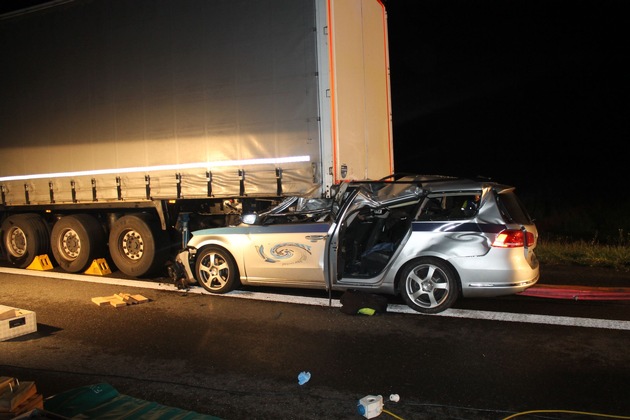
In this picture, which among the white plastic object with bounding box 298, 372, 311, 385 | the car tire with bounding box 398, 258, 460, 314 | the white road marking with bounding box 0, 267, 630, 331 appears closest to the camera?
the white plastic object with bounding box 298, 372, 311, 385

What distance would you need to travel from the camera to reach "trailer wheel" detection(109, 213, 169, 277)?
8734 millimetres

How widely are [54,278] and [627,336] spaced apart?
850cm

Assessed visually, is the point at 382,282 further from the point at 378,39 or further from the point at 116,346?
the point at 378,39

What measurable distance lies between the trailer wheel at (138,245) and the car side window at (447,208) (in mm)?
4634

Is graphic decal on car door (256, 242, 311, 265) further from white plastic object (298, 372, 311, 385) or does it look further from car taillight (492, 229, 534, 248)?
white plastic object (298, 372, 311, 385)

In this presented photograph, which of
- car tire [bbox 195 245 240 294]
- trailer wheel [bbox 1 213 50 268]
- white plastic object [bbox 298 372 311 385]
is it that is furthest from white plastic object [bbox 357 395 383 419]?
trailer wheel [bbox 1 213 50 268]

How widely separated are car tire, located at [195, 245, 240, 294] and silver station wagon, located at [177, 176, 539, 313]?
0.01m

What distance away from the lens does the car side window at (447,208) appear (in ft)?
19.8

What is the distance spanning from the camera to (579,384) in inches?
160

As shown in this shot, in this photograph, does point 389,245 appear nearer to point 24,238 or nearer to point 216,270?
point 216,270

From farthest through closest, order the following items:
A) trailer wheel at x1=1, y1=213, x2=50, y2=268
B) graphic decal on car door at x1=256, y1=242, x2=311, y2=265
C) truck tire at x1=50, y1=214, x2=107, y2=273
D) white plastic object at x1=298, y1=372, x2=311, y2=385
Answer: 1. trailer wheel at x1=1, y1=213, x2=50, y2=268
2. truck tire at x1=50, y1=214, x2=107, y2=273
3. graphic decal on car door at x1=256, y1=242, x2=311, y2=265
4. white plastic object at x1=298, y1=372, x2=311, y2=385

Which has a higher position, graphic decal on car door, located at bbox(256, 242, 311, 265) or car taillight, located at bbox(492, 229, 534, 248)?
car taillight, located at bbox(492, 229, 534, 248)

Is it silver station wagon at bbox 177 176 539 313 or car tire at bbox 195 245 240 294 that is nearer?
silver station wagon at bbox 177 176 539 313

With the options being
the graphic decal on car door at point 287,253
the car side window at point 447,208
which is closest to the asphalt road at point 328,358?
the graphic decal on car door at point 287,253
